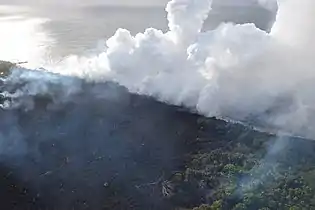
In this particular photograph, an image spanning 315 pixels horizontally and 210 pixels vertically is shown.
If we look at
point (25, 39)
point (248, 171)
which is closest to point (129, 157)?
point (248, 171)

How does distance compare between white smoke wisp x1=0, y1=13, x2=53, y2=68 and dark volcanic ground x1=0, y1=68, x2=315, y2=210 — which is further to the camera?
white smoke wisp x1=0, y1=13, x2=53, y2=68

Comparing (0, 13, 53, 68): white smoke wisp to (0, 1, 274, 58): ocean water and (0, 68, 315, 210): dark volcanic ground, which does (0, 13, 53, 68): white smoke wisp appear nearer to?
(0, 1, 274, 58): ocean water

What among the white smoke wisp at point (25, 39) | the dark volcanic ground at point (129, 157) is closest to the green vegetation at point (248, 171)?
the dark volcanic ground at point (129, 157)

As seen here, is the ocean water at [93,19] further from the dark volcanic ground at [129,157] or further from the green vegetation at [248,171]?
the green vegetation at [248,171]

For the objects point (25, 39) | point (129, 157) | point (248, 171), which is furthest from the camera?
point (25, 39)

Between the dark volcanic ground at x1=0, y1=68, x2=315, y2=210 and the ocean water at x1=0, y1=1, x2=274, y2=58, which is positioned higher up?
the ocean water at x1=0, y1=1, x2=274, y2=58

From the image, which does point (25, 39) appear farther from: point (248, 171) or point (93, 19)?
point (248, 171)

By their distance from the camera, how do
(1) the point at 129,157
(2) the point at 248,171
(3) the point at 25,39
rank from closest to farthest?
(2) the point at 248,171
(1) the point at 129,157
(3) the point at 25,39

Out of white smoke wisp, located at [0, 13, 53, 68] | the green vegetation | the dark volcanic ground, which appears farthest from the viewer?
white smoke wisp, located at [0, 13, 53, 68]

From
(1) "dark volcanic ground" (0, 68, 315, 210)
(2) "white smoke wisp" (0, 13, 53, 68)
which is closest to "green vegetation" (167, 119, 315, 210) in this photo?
(1) "dark volcanic ground" (0, 68, 315, 210)
